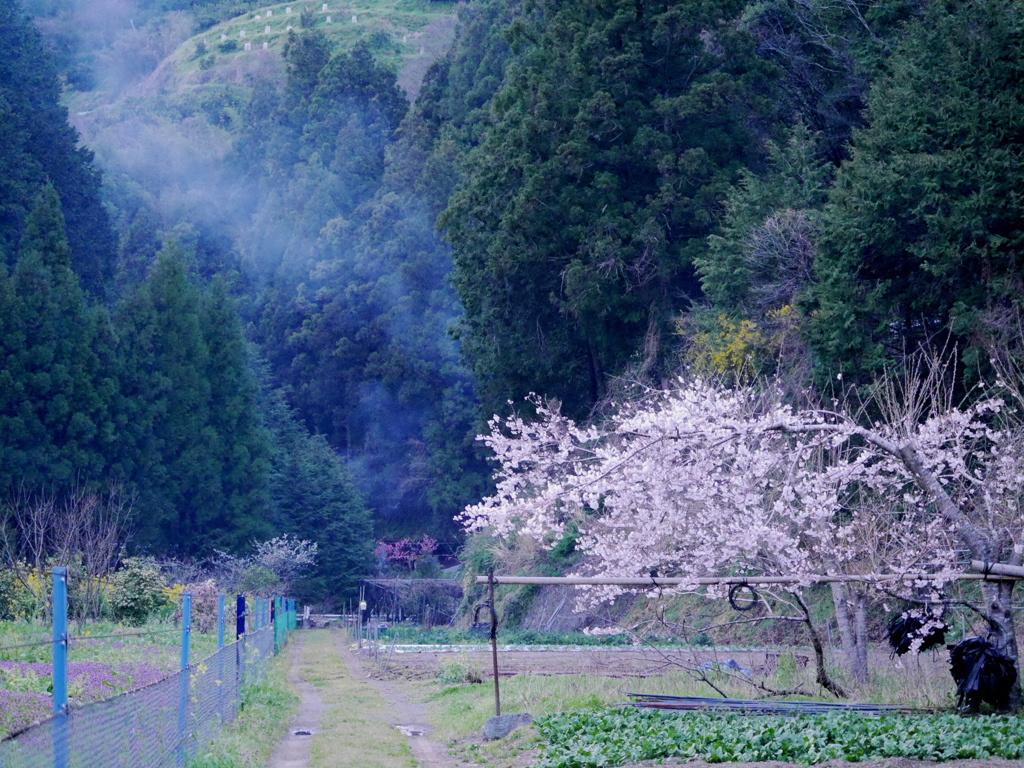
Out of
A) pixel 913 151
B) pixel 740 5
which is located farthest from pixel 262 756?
pixel 740 5

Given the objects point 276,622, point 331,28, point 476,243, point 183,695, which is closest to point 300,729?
point 183,695

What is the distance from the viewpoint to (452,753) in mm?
10086

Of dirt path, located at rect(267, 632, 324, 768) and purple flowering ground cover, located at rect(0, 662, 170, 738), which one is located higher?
purple flowering ground cover, located at rect(0, 662, 170, 738)

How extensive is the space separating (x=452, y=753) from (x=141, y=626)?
1170cm

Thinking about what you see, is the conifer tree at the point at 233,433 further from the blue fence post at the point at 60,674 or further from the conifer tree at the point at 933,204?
the blue fence post at the point at 60,674

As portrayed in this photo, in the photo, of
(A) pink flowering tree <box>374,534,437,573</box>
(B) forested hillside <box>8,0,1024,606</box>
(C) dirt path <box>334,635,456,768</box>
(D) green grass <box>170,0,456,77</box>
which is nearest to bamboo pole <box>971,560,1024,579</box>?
(C) dirt path <box>334,635,456,768</box>

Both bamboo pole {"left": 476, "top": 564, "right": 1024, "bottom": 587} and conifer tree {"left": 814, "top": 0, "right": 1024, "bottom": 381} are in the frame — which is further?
conifer tree {"left": 814, "top": 0, "right": 1024, "bottom": 381}

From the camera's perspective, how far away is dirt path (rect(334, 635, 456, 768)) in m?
9.76

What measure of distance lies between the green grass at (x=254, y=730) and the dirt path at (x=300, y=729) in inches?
3.4

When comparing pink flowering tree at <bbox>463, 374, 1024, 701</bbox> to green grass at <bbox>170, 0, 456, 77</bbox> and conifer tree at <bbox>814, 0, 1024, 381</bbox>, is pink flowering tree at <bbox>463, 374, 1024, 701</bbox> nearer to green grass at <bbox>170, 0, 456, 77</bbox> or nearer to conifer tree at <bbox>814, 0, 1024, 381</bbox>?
conifer tree at <bbox>814, 0, 1024, 381</bbox>

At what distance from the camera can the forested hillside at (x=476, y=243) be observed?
17.4m

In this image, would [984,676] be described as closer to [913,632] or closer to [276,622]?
[913,632]

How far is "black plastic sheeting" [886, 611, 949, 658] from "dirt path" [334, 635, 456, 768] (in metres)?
4.53

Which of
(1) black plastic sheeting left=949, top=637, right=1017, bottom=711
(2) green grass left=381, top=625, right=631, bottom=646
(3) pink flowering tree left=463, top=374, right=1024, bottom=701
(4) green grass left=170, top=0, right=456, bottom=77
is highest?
(4) green grass left=170, top=0, right=456, bottom=77
